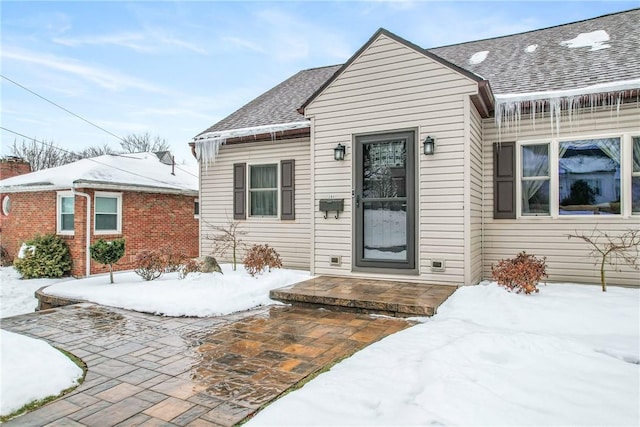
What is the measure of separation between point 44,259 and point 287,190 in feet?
23.6

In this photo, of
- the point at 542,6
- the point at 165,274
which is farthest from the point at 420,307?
the point at 542,6

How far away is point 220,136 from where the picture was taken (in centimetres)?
828

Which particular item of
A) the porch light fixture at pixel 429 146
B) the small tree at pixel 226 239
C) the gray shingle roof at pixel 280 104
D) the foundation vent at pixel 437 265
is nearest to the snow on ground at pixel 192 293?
the small tree at pixel 226 239

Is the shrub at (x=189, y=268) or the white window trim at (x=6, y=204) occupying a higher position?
the white window trim at (x=6, y=204)

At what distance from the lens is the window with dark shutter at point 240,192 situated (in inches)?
324

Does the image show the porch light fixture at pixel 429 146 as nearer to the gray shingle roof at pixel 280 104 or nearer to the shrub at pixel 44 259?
the gray shingle roof at pixel 280 104

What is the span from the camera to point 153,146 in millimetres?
30859

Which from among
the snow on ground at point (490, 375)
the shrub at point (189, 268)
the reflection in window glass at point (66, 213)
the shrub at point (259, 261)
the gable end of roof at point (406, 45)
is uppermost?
the gable end of roof at point (406, 45)

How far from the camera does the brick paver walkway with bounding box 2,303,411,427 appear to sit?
220 cm

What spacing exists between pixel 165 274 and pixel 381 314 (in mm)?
4646

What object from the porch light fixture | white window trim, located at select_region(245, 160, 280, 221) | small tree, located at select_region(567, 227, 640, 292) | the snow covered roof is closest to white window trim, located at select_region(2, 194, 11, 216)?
the snow covered roof

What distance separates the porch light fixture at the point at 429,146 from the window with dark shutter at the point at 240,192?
4232 millimetres

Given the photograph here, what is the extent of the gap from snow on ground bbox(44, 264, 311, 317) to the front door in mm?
1225

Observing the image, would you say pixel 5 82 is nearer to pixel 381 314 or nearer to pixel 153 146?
pixel 381 314
